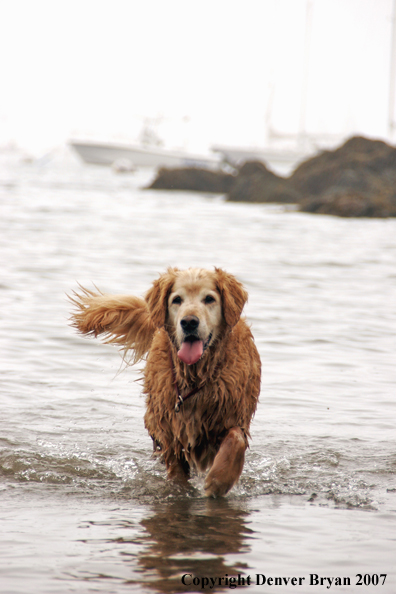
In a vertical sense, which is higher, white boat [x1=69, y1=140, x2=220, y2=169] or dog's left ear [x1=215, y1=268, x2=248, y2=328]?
white boat [x1=69, y1=140, x2=220, y2=169]

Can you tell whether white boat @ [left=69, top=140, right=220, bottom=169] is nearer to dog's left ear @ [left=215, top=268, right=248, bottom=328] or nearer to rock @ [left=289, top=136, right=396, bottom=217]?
rock @ [left=289, top=136, right=396, bottom=217]

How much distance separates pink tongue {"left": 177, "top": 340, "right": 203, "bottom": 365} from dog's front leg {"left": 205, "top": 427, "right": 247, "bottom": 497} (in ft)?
1.64

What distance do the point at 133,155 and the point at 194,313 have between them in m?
64.1

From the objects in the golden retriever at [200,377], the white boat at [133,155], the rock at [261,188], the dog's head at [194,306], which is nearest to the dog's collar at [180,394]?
the golden retriever at [200,377]

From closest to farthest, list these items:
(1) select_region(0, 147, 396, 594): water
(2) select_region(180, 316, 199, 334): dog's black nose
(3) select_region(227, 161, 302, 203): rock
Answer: (1) select_region(0, 147, 396, 594): water, (2) select_region(180, 316, 199, 334): dog's black nose, (3) select_region(227, 161, 302, 203): rock

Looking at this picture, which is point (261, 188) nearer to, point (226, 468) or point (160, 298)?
point (160, 298)

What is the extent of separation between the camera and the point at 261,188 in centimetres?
3338

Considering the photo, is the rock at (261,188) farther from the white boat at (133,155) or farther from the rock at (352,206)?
the white boat at (133,155)

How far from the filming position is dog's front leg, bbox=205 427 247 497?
4211 millimetres

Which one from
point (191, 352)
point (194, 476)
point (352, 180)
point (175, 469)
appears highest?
point (352, 180)

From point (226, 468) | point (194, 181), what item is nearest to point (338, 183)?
point (194, 181)

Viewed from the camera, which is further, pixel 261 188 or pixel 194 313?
pixel 261 188

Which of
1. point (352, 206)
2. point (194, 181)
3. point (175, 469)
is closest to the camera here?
point (175, 469)

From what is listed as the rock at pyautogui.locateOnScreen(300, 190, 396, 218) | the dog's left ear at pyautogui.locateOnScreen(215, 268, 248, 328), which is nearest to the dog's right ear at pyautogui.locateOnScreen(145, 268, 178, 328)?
the dog's left ear at pyautogui.locateOnScreen(215, 268, 248, 328)
